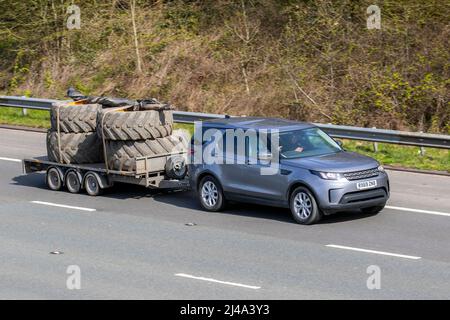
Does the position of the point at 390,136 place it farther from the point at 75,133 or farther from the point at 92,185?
the point at 75,133

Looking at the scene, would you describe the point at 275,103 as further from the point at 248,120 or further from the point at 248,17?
the point at 248,120

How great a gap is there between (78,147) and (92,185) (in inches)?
33.4

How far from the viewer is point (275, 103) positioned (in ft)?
85.4

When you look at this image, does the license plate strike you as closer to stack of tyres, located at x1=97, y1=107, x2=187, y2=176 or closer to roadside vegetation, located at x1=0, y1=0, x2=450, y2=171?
stack of tyres, located at x1=97, y1=107, x2=187, y2=176

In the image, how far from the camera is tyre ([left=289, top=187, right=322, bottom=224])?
15125 millimetres

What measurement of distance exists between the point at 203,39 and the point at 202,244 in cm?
1602

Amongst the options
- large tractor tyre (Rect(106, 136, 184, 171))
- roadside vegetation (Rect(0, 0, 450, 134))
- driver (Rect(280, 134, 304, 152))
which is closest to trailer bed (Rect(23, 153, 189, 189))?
large tractor tyre (Rect(106, 136, 184, 171))

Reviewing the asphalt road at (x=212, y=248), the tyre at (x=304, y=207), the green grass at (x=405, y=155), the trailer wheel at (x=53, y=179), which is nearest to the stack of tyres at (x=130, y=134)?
the asphalt road at (x=212, y=248)

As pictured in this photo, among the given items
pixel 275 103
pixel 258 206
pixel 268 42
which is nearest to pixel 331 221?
pixel 258 206

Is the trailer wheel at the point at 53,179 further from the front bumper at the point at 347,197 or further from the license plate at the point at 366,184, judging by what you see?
the license plate at the point at 366,184

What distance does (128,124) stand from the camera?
17250 millimetres

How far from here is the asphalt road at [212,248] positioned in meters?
11.8

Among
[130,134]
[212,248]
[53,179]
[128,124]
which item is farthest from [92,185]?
[212,248]

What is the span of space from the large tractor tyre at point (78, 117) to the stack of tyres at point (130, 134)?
2.22ft
